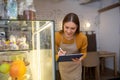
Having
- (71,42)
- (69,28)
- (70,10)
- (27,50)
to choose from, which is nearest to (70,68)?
(71,42)

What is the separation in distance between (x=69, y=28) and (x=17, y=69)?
0.92 metres

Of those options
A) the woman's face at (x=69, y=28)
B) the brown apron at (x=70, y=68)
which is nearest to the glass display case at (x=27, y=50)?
the woman's face at (x=69, y=28)

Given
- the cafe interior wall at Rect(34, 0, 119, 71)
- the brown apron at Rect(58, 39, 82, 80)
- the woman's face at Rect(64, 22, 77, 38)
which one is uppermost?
the cafe interior wall at Rect(34, 0, 119, 71)

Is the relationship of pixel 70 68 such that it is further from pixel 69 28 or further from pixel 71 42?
pixel 69 28

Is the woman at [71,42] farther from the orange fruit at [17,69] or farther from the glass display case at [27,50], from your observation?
the orange fruit at [17,69]

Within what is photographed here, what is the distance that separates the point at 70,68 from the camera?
227 centimetres

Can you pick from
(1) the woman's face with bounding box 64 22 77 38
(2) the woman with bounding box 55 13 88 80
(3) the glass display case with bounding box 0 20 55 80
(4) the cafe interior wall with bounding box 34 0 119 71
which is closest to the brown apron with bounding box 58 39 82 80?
(2) the woman with bounding box 55 13 88 80

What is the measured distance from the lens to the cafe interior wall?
5312 mm

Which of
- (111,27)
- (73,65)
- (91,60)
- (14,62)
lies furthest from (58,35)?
(111,27)

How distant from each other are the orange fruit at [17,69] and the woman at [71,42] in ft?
2.74

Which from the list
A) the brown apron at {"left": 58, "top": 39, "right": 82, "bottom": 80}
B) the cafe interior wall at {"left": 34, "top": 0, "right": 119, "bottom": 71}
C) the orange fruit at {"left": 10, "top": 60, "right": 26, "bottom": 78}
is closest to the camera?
the orange fruit at {"left": 10, "top": 60, "right": 26, "bottom": 78}

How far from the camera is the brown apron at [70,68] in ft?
7.22

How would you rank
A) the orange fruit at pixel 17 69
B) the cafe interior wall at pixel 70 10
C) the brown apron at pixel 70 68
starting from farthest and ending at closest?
the cafe interior wall at pixel 70 10 < the brown apron at pixel 70 68 < the orange fruit at pixel 17 69

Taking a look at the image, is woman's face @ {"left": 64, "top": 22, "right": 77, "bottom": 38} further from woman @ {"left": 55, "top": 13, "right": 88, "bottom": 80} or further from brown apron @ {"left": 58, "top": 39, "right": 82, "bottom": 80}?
brown apron @ {"left": 58, "top": 39, "right": 82, "bottom": 80}
